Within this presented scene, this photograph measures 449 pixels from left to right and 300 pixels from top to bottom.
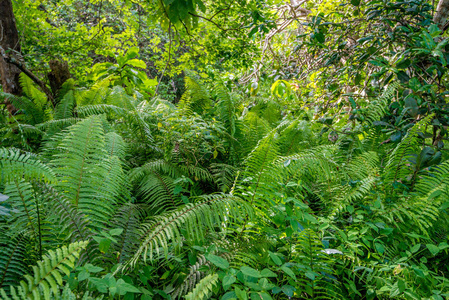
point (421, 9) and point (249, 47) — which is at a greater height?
point (249, 47)

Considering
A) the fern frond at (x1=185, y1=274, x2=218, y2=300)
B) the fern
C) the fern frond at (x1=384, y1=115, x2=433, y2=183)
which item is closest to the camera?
the fern

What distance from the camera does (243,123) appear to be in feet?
9.13

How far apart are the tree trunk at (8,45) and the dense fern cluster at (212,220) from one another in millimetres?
1338

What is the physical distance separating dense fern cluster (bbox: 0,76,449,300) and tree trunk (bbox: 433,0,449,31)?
2.36ft

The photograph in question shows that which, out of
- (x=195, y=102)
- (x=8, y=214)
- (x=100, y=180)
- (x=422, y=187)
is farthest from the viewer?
(x=195, y=102)

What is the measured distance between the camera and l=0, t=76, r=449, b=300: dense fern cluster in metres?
1.11

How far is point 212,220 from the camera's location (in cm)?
135

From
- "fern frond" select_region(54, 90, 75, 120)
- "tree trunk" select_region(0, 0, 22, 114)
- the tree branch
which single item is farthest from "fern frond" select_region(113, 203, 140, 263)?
"tree trunk" select_region(0, 0, 22, 114)

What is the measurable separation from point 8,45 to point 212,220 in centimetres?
366

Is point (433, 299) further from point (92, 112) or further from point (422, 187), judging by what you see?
point (92, 112)

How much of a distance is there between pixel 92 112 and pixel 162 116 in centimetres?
75

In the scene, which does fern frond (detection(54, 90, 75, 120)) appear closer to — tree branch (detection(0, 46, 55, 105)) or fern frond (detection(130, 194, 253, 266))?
tree branch (detection(0, 46, 55, 105))

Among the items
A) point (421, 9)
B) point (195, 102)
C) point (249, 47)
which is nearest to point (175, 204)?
point (195, 102)

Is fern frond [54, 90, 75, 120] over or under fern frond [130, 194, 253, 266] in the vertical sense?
over
